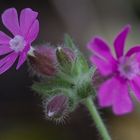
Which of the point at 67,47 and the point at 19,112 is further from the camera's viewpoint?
the point at 19,112

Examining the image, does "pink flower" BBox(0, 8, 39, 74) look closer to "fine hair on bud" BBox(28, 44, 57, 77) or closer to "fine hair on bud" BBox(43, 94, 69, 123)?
"fine hair on bud" BBox(28, 44, 57, 77)

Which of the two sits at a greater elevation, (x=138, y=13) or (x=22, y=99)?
(x=138, y=13)

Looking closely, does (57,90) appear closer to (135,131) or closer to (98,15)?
(135,131)

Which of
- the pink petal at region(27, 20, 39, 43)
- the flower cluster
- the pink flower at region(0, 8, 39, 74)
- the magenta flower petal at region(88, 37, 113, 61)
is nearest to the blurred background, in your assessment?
the flower cluster

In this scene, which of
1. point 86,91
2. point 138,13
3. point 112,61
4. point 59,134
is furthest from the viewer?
point 138,13

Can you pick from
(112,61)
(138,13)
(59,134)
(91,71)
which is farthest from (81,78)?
(138,13)

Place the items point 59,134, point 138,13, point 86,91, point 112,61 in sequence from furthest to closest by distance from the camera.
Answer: point 138,13, point 59,134, point 86,91, point 112,61

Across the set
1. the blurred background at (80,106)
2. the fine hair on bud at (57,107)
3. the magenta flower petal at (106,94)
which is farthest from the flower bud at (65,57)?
the blurred background at (80,106)
